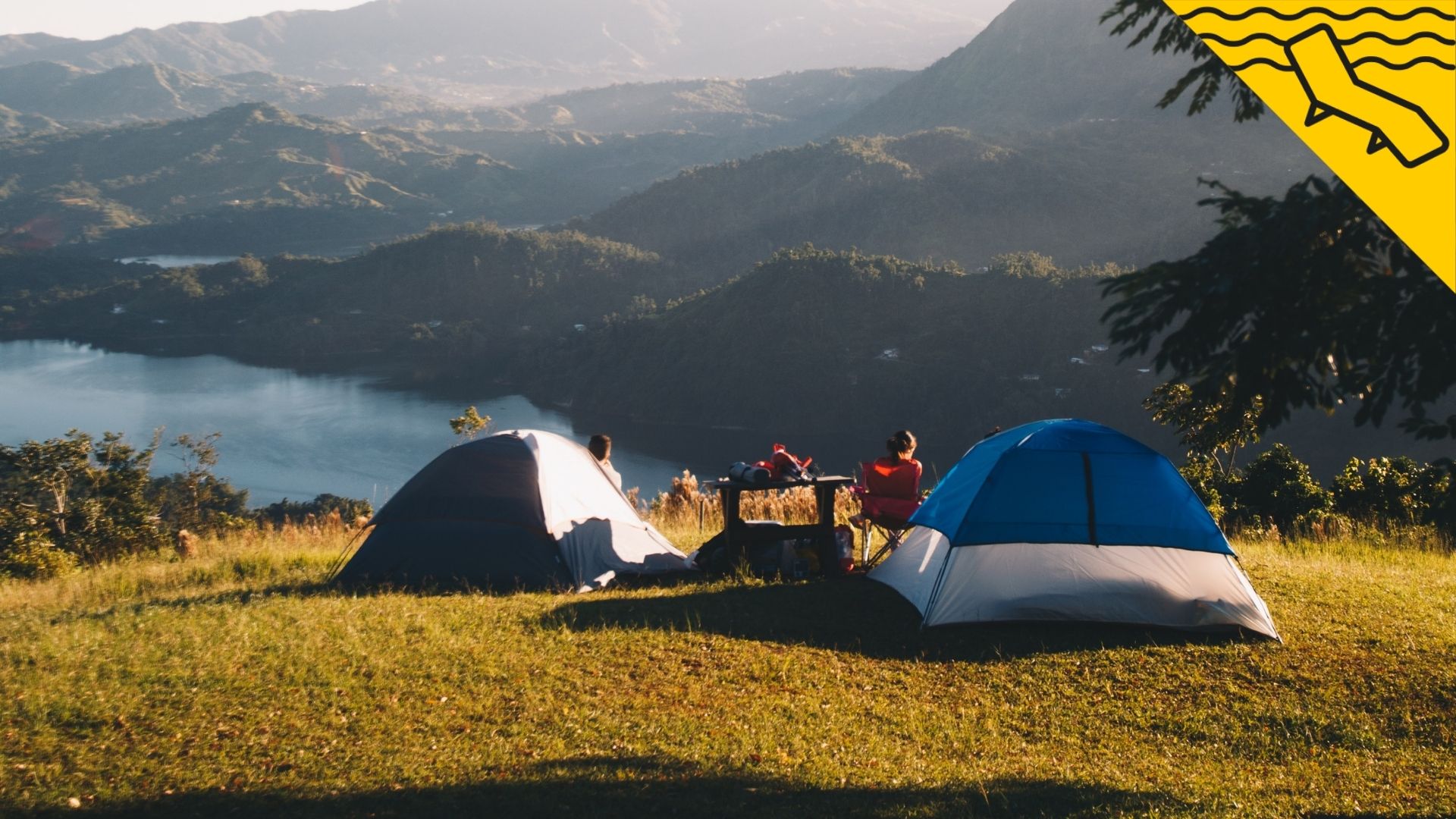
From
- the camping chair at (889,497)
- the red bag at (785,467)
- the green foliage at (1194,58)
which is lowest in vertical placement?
the camping chair at (889,497)

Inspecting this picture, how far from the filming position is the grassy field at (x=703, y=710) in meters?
4.62

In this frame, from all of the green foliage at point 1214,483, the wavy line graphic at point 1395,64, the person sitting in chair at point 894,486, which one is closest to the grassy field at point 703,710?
the person sitting in chair at point 894,486

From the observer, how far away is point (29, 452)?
14039 millimetres

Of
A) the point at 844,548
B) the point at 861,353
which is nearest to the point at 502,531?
the point at 844,548

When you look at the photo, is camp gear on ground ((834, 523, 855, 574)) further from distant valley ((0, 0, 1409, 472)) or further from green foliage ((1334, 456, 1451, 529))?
distant valley ((0, 0, 1409, 472))

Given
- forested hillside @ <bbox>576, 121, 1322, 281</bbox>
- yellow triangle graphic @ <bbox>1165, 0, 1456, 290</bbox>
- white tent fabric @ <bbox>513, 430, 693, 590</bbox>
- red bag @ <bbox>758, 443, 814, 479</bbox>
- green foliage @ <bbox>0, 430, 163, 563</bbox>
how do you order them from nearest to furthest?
1. yellow triangle graphic @ <bbox>1165, 0, 1456, 290</bbox>
2. red bag @ <bbox>758, 443, 814, 479</bbox>
3. white tent fabric @ <bbox>513, 430, 693, 590</bbox>
4. green foliage @ <bbox>0, 430, 163, 563</bbox>
5. forested hillside @ <bbox>576, 121, 1322, 281</bbox>

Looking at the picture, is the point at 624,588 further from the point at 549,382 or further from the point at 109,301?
the point at 109,301

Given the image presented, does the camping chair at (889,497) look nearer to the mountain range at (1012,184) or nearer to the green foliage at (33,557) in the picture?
the green foliage at (33,557)

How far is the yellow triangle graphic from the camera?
300cm

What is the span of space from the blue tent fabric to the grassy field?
2.06 feet

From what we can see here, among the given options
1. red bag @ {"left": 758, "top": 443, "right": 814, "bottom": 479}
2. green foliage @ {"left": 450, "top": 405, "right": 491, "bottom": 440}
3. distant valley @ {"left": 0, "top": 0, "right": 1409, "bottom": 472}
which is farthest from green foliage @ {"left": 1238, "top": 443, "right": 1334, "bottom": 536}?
distant valley @ {"left": 0, "top": 0, "right": 1409, "bottom": 472}

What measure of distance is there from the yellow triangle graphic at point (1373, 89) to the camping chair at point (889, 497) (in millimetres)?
5804

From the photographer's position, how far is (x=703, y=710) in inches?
221

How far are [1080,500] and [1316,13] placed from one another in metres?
4.48
